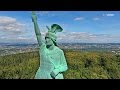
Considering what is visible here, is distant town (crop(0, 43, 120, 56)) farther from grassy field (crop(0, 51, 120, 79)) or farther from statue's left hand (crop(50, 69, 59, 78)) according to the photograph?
statue's left hand (crop(50, 69, 59, 78))

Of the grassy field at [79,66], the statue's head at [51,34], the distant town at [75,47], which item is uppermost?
the statue's head at [51,34]

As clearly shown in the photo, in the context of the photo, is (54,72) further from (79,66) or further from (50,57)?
(79,66)

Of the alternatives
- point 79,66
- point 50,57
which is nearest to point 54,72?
point 50,57

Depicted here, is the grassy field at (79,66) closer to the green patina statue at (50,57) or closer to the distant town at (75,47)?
the distant town at (75,47)

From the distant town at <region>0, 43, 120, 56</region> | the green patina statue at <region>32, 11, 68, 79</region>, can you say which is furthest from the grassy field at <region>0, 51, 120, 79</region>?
the green patina statue at <region>32, 11, 68, 79</region>

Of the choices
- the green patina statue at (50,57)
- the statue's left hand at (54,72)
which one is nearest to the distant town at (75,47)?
the green patina statue at (50,57)
